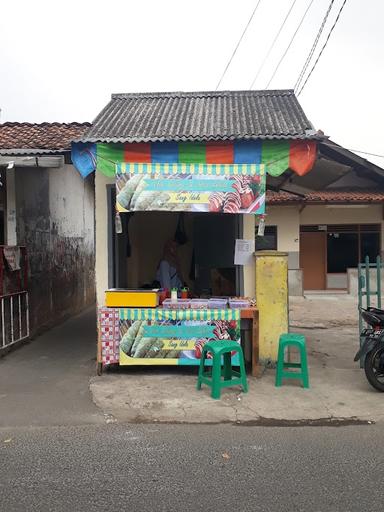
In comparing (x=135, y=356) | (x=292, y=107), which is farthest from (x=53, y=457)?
(x=292, y=107)

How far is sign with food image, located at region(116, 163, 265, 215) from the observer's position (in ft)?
21.6

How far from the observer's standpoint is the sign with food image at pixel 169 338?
668cm

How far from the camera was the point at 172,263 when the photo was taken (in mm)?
9523

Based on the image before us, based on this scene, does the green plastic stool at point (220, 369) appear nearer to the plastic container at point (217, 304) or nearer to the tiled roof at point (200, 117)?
the plastic container at point (217, 304)

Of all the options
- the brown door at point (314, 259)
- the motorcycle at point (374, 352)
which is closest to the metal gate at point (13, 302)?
the motorcycle at point (374, 352)

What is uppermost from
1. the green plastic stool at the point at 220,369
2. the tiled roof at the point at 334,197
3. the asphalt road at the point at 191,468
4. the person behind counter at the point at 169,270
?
the tiled roof at the point at 334,197

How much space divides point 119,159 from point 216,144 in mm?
1317

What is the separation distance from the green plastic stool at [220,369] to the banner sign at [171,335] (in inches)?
12.3

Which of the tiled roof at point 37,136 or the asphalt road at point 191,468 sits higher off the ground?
the tiled roof at point 37,136

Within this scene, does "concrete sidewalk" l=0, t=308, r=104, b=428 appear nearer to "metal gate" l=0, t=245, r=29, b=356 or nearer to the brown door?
"metal gate" l=0, t=245, r=29, b=356

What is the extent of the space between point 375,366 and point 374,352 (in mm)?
184

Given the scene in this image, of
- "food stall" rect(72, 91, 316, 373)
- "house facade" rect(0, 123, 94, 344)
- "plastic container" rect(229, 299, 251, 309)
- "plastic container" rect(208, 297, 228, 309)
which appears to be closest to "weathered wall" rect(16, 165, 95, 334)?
"house facade" rect(0, 123, 94, 344)

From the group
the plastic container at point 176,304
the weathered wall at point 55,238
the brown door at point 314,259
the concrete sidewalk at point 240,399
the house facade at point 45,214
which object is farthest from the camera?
the brown door at point 314,259

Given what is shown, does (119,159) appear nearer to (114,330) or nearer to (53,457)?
(114,330)
